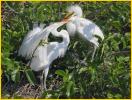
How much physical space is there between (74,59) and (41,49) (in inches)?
11.8

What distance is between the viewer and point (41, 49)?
10.9 feet

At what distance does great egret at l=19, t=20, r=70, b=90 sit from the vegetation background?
0.07m

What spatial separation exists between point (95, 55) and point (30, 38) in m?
0.46

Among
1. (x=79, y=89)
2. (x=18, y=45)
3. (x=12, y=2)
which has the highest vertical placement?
(x=12, y=2)

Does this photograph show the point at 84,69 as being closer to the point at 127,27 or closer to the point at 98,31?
Result: the point at 98,31

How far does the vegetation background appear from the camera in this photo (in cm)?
320

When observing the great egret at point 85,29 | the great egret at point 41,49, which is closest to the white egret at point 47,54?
the great egret at point 41,49

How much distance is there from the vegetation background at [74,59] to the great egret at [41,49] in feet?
0.23

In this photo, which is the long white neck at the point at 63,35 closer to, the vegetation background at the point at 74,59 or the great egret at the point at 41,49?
the great egret at the point at 41,49

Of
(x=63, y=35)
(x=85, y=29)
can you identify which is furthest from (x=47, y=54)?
(x=85, y=29)

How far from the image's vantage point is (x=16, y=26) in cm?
359

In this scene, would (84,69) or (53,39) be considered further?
(53,39)

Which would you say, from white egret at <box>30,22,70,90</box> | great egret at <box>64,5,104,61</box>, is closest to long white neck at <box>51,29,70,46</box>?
white egret at <box>30,22,70,90</box>

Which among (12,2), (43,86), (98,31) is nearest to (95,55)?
(98,31)
